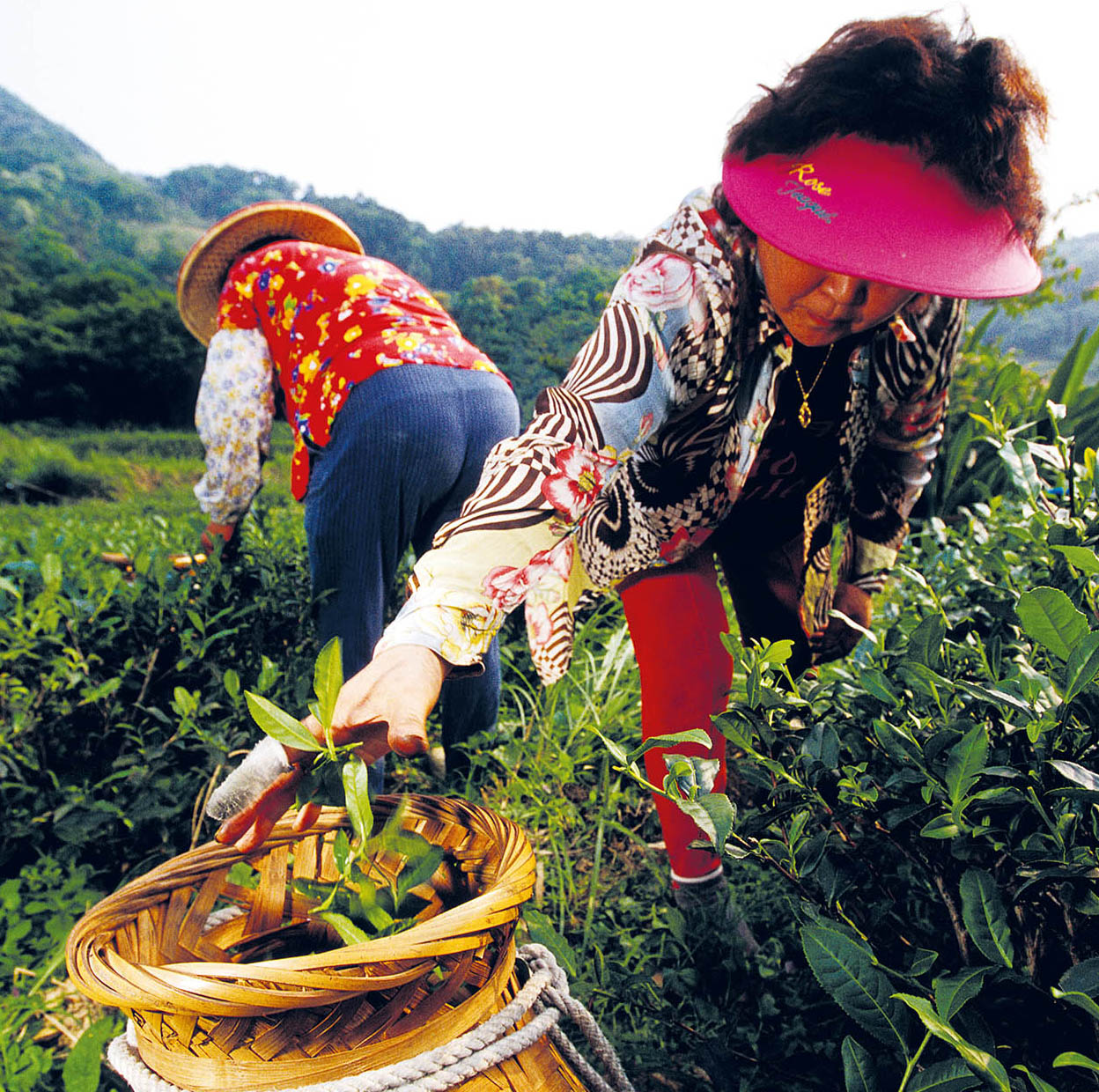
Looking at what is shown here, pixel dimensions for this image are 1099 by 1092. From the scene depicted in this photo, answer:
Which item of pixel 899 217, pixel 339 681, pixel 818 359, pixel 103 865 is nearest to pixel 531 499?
pixel 339 681

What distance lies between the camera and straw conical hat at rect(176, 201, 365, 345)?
231cm

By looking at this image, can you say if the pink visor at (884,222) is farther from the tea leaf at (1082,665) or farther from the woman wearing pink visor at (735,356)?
the tea leaf at (1082,665)

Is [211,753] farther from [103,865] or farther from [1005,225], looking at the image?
[1005,225]

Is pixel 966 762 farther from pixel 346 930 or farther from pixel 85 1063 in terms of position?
pixel 85 1063

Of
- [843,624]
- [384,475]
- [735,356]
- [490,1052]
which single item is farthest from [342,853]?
[843,624]

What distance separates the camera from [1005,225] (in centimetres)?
108

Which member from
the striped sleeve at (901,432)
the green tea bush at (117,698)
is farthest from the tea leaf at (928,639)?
the green tea bush at (117,698)

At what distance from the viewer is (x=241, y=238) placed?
2365 mm

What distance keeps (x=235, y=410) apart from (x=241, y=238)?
2.13 ft

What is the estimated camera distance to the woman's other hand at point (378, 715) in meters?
0.83

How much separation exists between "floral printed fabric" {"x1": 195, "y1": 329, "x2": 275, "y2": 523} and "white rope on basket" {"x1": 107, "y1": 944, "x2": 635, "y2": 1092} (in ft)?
4.96

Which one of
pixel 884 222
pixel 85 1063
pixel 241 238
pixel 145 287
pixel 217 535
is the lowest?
pixel 145 287

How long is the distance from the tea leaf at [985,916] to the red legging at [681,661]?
2.79 ft

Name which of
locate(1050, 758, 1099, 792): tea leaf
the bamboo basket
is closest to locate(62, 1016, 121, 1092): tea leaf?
the bamboo basket
